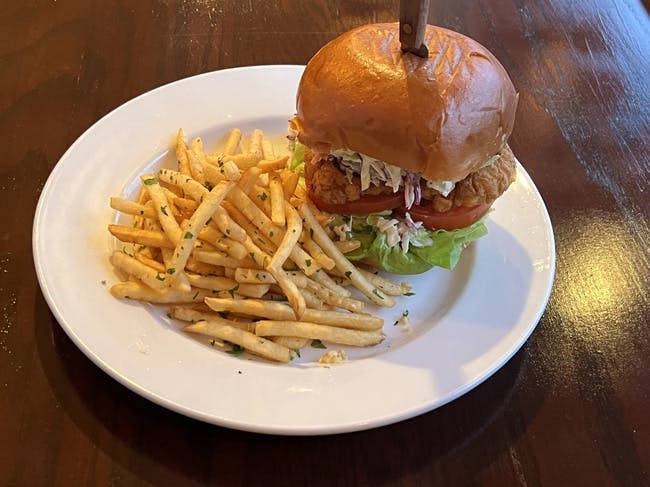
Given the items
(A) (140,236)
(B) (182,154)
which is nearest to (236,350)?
(A) (140,236)

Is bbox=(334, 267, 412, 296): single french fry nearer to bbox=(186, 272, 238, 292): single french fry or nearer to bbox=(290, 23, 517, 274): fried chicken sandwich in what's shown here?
bbox=(290, 23, 517, 274): fried chicken sandwich

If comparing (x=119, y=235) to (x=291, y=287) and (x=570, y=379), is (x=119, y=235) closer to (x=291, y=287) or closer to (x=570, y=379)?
(x=291, y=287)

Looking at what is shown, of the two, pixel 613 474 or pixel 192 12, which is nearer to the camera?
pixel 613 474

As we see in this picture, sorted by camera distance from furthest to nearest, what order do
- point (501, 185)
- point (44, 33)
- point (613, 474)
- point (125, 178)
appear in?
point (44, 33)
point (125, 178)
point (501, 185)
point (613, 474)

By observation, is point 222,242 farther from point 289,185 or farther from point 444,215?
point 444,215

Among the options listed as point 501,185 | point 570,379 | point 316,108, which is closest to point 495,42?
point 501,185

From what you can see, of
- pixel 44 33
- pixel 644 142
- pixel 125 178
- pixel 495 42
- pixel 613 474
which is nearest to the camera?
pixel 613 474
